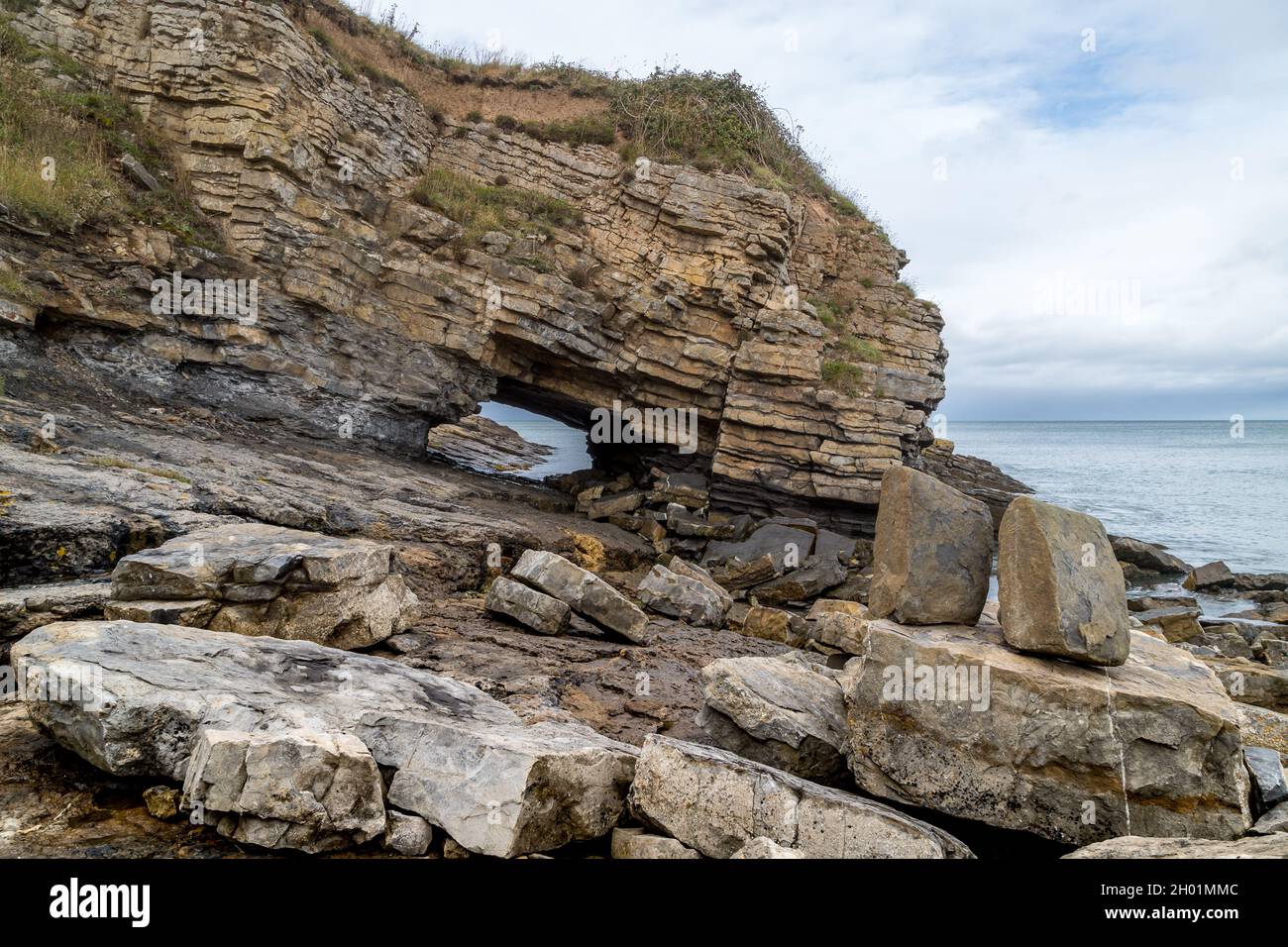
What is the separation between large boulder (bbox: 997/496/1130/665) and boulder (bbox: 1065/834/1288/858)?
1296mm

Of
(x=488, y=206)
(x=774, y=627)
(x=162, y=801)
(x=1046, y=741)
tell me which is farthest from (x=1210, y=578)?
(x=162, y=801)

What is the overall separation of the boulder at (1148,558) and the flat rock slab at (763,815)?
23.3 meters

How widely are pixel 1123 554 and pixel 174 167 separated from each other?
95.3ft

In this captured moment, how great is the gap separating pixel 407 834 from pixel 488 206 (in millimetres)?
17520

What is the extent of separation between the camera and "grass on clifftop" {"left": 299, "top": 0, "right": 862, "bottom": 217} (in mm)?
20172

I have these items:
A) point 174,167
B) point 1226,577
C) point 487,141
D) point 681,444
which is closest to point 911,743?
point 681,444

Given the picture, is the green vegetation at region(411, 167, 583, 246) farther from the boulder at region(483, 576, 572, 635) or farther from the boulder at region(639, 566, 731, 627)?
the boulder at region(483, 576, 572, 635)

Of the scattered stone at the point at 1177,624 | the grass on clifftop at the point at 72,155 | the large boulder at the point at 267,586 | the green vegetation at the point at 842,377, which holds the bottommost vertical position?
the scattered stone at the point at 1177,624

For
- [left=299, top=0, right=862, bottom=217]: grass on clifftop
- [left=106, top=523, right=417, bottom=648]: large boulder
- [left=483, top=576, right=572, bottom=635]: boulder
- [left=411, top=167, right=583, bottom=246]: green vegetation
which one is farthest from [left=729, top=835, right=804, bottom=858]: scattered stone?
[left=299, top=0, right=862, bottom=217]: grass on clifftop

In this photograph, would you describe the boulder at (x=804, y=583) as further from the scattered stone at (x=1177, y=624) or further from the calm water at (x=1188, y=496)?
the calm water at (x=1188, y=496)

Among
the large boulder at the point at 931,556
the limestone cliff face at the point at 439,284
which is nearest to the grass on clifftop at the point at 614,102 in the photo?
the limestone cliff face at the point at 439,284

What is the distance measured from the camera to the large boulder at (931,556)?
5727 millimetres
